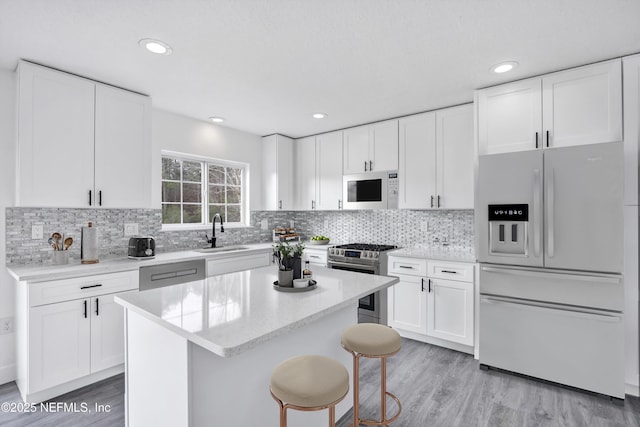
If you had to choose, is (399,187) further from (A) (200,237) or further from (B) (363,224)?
(A) (200,237)

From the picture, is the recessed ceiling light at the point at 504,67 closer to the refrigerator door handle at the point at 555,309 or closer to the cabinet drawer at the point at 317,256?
the refrigerator door handle at the point at 555,309

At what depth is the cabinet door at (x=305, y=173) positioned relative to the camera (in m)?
4.52

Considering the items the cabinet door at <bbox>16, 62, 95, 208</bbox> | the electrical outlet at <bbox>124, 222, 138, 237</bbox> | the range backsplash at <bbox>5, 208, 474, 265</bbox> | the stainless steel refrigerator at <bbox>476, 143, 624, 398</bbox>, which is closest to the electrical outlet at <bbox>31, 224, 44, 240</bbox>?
the range backsplash at <bbox>5, 208, 474, 265</bbox>

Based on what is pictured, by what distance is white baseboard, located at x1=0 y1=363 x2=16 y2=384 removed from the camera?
8.09ft

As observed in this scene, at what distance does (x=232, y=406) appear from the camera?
4.57 feet

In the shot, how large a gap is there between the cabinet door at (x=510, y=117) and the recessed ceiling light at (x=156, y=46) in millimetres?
2599

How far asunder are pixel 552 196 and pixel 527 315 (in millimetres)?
952

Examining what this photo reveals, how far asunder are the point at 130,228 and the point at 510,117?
12.2ft

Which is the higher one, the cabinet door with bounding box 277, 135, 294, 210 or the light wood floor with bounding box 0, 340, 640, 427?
the cabinet door with bounding box 277, 135, 294, 210

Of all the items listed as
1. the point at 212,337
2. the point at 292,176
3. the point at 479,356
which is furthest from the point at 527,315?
the point at 292,176

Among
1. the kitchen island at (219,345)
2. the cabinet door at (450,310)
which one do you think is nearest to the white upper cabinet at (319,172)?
the cabinet door at (450,310)

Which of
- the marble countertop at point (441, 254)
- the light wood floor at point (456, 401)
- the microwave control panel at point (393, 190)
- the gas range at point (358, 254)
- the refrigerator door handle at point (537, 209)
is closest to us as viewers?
the light wood floor at point (456, 401)

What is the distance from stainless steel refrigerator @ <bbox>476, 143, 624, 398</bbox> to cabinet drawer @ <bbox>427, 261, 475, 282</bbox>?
0.90 ft

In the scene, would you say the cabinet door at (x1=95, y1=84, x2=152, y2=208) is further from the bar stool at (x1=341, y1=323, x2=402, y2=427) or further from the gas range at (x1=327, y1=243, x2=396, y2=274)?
the bar stool at (x1=341, y1=323, x2=402, y2=427)
